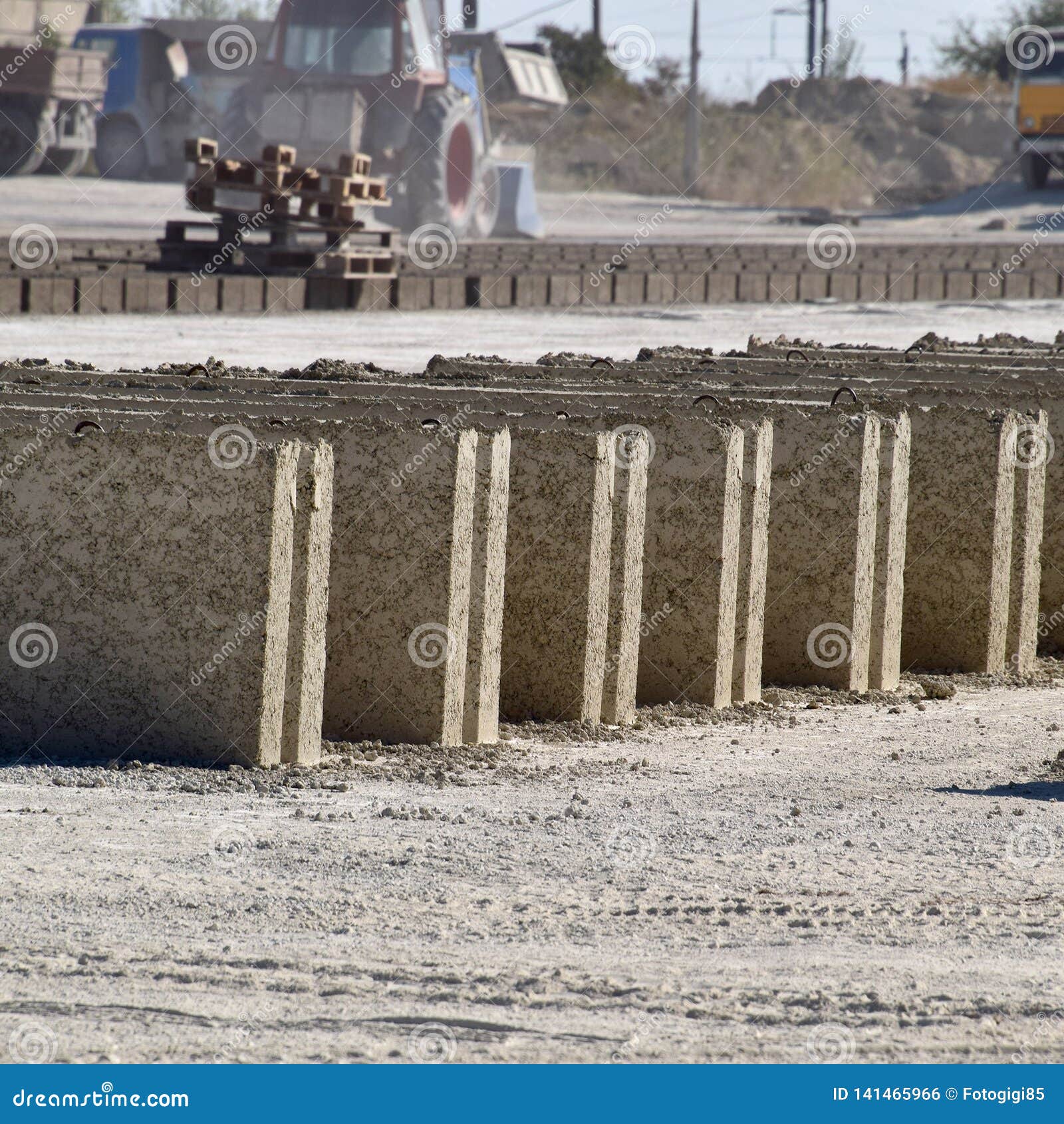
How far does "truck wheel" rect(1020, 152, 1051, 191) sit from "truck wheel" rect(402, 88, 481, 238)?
17.2m

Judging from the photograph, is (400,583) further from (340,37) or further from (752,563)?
(340,37)

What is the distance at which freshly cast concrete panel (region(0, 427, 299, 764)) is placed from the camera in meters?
4.71

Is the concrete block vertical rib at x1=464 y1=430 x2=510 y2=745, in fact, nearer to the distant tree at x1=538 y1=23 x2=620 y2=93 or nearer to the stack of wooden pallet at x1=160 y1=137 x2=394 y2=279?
the stack of wooden pallet at x1=160 y1=137 x2=394 y2=279

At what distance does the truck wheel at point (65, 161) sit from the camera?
113 ft

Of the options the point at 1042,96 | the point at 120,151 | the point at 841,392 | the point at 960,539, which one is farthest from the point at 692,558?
the point at 120,151

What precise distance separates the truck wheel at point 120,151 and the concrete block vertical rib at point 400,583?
34.5 metres

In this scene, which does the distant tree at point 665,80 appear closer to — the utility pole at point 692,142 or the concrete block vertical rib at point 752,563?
the utility pole at point 692,142

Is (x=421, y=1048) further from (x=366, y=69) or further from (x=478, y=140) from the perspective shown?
(x=478, y=140)

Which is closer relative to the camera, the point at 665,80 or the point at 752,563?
the point at 752,563

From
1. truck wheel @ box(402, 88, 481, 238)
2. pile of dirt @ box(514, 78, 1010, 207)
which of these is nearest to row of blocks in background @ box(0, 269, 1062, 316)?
truck wheel @ box(402, 88, 481, 238)

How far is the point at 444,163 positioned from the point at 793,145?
103 ft

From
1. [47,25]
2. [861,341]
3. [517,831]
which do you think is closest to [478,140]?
[47,25]

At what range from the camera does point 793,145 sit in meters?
55.2

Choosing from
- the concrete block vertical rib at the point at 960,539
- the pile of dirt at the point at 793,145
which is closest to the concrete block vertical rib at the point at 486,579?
the concrete block vertical rib at the point at 960,539
